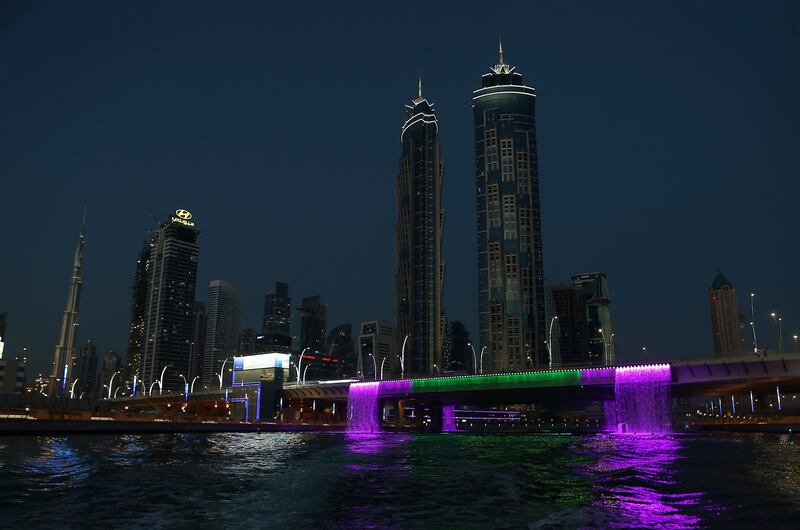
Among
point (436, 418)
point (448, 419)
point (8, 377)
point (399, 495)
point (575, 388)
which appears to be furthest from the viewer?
point (8, 377)

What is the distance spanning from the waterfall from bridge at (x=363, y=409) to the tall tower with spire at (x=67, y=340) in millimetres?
67542

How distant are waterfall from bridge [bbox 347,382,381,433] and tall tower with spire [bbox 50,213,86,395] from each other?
222ft

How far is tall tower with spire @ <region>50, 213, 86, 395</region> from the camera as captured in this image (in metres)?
150

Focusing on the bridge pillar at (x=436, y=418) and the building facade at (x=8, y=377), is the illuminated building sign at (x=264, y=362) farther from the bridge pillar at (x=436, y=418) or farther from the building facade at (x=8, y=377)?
the building facade at (x=8, y=377)

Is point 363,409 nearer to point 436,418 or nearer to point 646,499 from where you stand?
point 436,418

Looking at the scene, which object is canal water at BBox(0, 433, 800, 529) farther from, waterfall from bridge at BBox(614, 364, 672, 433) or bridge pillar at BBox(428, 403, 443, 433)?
bridge pillar at BBox(428, 403, 443, 433)

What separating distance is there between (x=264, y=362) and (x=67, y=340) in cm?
5176

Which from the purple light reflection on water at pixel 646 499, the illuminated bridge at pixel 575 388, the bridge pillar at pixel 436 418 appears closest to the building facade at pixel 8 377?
the illuminated bridge at pixel 575 388

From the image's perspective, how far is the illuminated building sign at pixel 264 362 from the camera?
591ft

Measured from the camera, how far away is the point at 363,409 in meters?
138

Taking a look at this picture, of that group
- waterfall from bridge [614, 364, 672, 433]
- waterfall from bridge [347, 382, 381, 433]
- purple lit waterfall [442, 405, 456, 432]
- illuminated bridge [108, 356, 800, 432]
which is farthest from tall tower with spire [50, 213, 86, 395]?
waterfall from bridge [614, 364, 672, 433]

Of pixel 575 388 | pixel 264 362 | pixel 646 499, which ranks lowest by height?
pixel 646 499

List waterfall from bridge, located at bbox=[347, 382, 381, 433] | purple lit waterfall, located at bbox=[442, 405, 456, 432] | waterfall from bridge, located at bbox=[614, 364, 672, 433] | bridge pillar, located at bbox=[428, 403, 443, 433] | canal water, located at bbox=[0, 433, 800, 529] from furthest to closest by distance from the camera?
purple lit waterfall, located at bbox=[442, 405, 456, 432], bridge pillar, located at bbox=[428, 403, 443, 433], waterfall from bridge, located at bbox=[347, 382, 381, 433], waterfall from bridge, located at bbox=[614, 364, 672, 433], canal water, located at bbox=[0, 433, 800, 529]

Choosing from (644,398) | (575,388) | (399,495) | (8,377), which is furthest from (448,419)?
(399,495)
